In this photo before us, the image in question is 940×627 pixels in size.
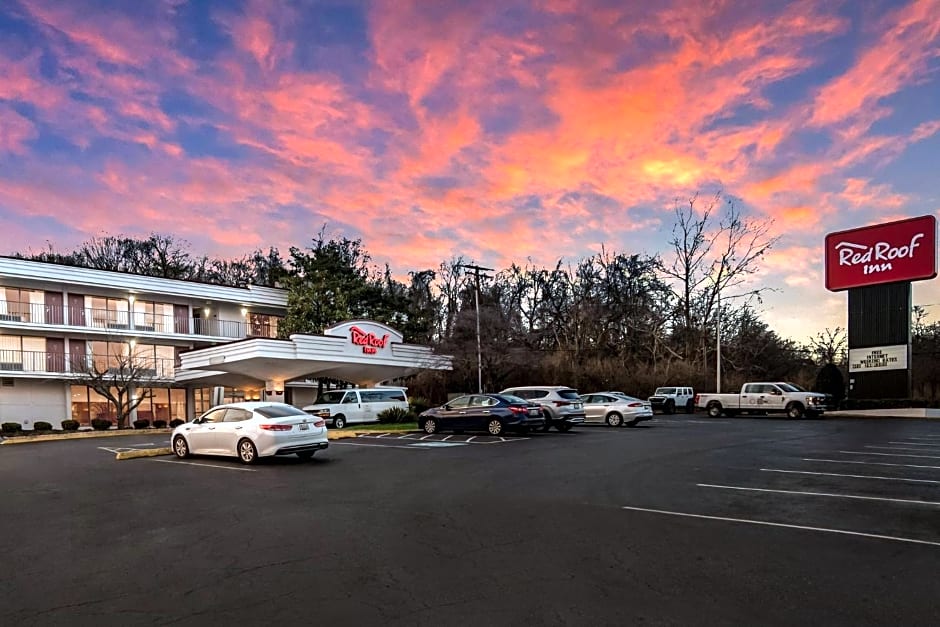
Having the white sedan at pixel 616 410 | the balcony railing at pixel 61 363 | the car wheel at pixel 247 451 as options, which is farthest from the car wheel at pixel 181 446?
the balcony railing at pixel 61 363

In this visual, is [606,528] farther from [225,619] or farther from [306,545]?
[225,619]

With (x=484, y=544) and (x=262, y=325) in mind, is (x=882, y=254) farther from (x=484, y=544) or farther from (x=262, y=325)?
(x=262, y=325)

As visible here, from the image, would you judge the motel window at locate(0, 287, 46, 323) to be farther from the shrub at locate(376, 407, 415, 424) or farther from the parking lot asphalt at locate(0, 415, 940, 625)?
the parking lot asphalt at locate(0, 415, 940, 625)

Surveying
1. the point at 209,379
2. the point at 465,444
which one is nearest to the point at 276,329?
the point at 209,379

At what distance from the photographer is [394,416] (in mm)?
29812

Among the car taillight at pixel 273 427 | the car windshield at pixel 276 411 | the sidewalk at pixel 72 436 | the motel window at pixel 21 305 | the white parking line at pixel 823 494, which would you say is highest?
the motel window at pixel 21 305

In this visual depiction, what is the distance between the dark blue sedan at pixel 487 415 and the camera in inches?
893

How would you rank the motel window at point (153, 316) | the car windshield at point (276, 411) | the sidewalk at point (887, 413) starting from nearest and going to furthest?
the car windshield at point (276, 411)
the sidewalk at point (887, 413)
the motel window at point (153, 316)

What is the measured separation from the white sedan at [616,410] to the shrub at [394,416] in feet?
26.8

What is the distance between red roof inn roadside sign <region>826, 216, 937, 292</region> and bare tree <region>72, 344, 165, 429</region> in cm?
3928

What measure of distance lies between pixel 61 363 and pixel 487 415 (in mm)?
28250

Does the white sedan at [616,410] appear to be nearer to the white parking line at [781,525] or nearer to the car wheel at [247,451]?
the car wheel at [247,451]

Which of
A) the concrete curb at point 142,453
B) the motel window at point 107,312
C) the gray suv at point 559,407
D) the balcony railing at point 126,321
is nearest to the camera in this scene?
the concrete curb at point 142,453

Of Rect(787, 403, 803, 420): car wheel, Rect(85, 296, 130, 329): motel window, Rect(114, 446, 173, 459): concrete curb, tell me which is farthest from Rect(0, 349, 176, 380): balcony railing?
Rect(787, 403, 803, 420): car wheel
